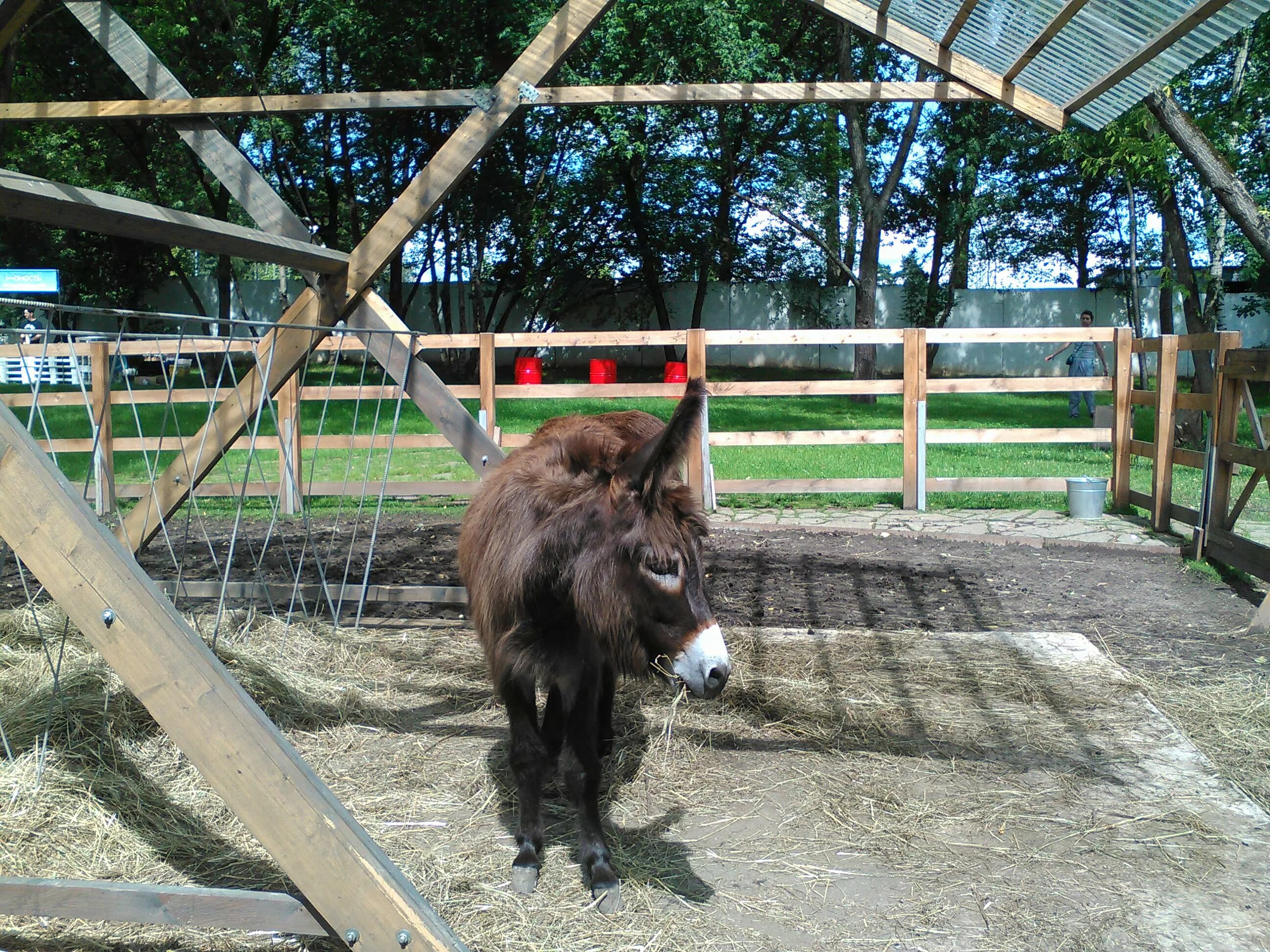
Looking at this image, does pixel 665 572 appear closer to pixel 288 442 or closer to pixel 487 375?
pixel 487 375

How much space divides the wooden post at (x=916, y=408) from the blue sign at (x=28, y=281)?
961 cm

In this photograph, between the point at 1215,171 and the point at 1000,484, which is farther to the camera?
the point at 1000,484

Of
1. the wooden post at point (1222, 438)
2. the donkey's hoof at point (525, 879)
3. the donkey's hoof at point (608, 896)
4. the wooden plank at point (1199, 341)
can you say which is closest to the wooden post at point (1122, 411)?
the wooden plank at point (1199, 341)

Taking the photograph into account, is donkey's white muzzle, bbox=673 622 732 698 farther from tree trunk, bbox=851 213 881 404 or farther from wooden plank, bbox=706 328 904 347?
tree trunk, bbox=851 213 881 404

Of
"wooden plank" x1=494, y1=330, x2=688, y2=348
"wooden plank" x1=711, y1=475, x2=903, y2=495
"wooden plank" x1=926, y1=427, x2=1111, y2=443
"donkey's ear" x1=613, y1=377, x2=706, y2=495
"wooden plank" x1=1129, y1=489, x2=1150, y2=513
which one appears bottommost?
"wooden plank" x1=1129, y1=489, x2=1150, y2=513

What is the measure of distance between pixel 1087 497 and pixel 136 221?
8.90 metres

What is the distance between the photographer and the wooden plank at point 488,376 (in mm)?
9898

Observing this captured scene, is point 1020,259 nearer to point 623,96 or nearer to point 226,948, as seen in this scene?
point 623,96

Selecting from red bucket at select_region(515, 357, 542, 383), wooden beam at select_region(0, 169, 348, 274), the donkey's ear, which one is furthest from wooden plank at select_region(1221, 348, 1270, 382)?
red bucket at select_region(515, 357, 542, 383)

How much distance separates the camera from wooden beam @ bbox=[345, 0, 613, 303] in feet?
15.0

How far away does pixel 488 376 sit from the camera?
9.98m

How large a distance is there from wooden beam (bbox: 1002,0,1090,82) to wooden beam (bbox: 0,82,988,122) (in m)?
0.23

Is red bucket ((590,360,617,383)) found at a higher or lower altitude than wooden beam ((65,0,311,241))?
lower

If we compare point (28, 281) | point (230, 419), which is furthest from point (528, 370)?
point (230, 419)
